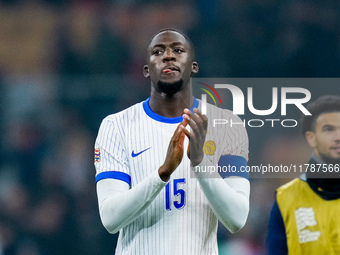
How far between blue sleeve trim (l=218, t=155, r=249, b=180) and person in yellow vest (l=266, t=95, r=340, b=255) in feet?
1.48

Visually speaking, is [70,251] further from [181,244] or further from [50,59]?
[181,244]

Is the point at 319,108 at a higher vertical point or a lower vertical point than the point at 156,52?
lower

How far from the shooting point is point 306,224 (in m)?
3.19

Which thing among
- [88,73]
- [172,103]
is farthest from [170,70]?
[88,73]

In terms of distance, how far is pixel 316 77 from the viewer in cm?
784

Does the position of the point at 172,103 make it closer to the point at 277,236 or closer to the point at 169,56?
the point at 169,56

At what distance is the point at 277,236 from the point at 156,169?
0.77m

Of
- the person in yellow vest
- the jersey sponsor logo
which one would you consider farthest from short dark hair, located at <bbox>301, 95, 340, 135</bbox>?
the jersey sponsor logo

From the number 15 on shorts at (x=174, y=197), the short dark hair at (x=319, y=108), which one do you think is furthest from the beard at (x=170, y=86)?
the short dark hair at (x=319, y=108)

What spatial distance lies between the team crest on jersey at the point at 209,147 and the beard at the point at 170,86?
0.34 meters

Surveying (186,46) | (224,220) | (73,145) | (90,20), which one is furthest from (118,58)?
(224,220)

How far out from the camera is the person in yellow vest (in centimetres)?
315

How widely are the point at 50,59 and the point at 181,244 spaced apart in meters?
5.08

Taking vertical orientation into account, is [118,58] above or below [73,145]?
above
